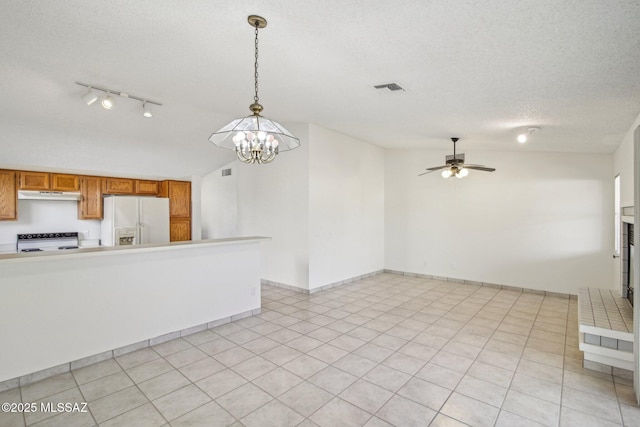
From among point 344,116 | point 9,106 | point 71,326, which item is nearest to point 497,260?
point 344,116

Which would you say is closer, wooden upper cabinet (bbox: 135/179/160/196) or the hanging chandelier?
the hanging chandelier

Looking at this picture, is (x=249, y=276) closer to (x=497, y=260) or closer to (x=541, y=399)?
(x=541, y=399)

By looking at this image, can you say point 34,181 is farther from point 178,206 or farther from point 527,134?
point 527,134

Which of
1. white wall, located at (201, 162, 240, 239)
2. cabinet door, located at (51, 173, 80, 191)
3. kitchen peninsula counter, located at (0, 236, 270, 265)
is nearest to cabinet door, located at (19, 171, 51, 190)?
cabinet door, located at (51, 173, 80, 191)

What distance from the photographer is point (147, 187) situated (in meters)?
6.58

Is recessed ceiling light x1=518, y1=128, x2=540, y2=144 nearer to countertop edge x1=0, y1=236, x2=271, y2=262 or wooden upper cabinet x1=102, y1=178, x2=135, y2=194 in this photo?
countertop edge x1=0, y1=236, x2=271, y2=262

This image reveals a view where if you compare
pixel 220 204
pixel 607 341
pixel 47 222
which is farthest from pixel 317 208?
pixel 47 222

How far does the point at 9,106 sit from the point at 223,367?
400 centimetres

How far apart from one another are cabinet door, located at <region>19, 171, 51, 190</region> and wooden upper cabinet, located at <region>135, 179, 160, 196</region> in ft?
4.69

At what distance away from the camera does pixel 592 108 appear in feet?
9.45

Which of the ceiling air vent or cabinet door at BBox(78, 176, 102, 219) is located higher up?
the ceiling air vent

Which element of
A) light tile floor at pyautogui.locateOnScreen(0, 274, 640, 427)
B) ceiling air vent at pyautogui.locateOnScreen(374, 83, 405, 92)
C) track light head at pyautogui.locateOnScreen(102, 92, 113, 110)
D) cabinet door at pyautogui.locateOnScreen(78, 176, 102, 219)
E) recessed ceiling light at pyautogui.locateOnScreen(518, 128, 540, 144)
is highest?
track light head at pyautogui.locateOnScreen(102, 92, 113, 110)

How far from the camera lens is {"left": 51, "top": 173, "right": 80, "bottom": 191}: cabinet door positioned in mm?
5289

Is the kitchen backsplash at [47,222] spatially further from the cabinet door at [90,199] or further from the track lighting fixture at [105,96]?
the track lighting fixture at [105,96]
